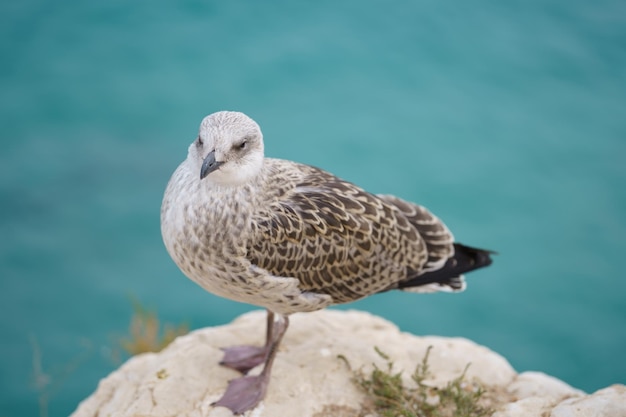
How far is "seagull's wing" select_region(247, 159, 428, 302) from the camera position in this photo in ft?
12.9

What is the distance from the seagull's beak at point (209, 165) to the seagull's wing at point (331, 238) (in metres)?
0.45

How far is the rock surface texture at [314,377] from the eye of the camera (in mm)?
4133

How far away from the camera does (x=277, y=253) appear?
3893 mm

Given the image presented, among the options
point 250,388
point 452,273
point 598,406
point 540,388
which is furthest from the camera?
point 452,273

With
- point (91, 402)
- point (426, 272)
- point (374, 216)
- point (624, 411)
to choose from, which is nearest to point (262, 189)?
point (374, 216)

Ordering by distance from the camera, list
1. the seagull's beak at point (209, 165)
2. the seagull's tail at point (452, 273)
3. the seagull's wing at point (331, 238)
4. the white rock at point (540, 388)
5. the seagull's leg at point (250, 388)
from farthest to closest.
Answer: the seagull's tail at point (452, 273) → the white rock at point (540, 388) → the seagull's leg at point (250, 388) → the seagull's wing at point (331, 238) → the seagull's beak at point (209, 165)

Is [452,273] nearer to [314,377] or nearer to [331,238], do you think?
[331,238]

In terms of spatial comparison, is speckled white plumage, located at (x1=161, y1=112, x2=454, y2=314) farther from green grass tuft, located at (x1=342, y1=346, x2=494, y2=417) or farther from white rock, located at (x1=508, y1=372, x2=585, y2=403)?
white rock, located at (x1=508, y1=372, x2=585, y2=403)

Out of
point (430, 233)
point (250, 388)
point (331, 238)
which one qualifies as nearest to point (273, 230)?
point (331, 238)

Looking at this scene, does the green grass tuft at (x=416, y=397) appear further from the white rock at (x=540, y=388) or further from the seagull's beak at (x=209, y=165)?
the seagull's beak at (x=209, y=165)

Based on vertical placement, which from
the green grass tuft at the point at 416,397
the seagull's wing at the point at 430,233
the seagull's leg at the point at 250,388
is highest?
the seagull's wing at the point at 430,233

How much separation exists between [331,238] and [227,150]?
2.67ft

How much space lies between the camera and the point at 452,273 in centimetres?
458

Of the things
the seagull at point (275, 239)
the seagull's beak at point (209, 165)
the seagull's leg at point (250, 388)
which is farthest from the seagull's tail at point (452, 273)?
the seagull's beak at point (209, 165)
